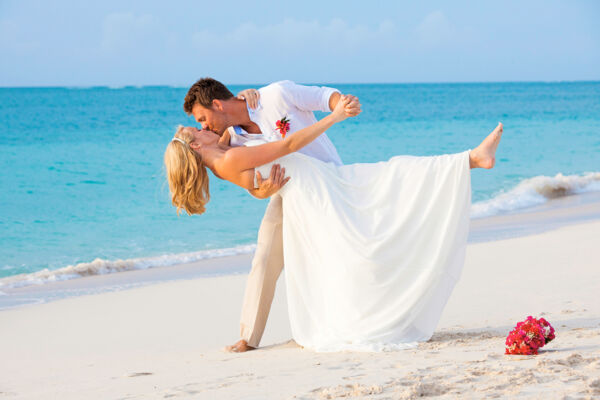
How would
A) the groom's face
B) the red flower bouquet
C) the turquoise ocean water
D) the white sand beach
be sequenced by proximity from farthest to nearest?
the turquoise ocean water
the groom's face
the red flower bouquet
the white sand beach

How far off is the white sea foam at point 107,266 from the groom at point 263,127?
4518 millimetres

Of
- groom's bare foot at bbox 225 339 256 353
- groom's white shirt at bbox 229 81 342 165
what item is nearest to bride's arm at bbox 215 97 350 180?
groom's white shirt at bbox 229 81 342 165

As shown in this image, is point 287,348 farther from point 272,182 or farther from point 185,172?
point 185,172

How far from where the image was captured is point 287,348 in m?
4.48

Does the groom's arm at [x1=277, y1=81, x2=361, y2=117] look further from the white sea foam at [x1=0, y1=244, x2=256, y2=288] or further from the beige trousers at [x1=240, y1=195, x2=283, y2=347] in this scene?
the white sea foam at [x1=0, y1=244, x2=256, y2=288]

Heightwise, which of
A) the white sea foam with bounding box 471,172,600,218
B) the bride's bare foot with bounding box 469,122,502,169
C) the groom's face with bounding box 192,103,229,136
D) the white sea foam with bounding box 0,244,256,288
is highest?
the groom's face with bounding box 192,103,229,136

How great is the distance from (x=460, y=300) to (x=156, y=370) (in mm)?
2683

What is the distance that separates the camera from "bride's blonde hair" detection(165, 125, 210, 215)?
4418mm

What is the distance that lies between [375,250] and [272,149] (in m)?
0.85

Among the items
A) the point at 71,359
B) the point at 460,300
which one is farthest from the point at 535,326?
the point at 71,359

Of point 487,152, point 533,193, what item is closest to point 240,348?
point 487,152

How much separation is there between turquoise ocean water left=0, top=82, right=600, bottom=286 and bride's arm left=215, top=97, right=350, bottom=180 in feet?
16.1

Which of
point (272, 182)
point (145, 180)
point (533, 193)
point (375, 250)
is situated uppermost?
point (272, 182)

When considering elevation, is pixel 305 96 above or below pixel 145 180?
above
